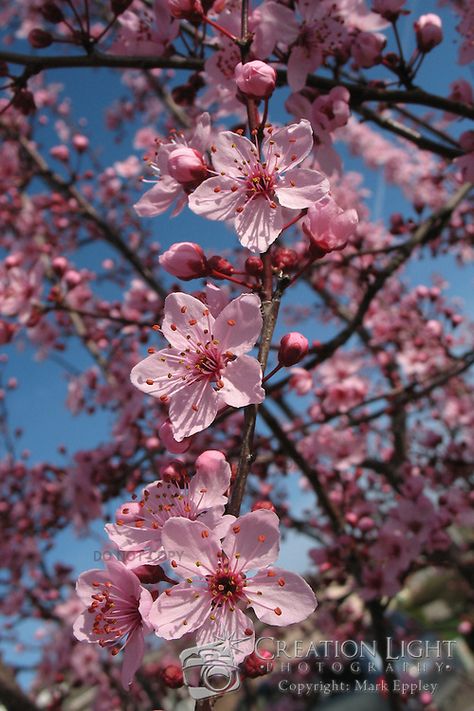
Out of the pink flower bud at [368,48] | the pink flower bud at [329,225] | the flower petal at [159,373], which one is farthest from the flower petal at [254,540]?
the pink flower bud at [368,48]

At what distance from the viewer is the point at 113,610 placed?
1432 mm

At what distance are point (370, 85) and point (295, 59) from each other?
0.36 metres

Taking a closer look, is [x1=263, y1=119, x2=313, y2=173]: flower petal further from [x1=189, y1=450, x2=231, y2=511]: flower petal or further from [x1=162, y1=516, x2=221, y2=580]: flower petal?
[x1=162, y1=516, x2=221, y2=580]: flower petal

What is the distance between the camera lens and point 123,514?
147 centimetres

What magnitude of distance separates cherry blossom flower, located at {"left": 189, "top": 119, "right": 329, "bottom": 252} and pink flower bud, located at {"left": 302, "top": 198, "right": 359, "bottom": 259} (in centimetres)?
6

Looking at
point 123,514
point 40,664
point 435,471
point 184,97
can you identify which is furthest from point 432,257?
point 40,664

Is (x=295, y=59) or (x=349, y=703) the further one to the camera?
(x=349, y=703)

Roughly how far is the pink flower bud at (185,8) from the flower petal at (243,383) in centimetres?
139

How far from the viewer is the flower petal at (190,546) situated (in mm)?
1243

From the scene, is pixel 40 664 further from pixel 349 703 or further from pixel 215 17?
pixel 349 703

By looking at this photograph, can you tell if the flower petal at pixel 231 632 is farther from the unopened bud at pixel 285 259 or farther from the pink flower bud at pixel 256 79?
the pink flower bud at pixel 256 79

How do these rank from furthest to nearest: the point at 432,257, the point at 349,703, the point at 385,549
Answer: the point at 349,703 < the point at 432,257 < the point at 385,549

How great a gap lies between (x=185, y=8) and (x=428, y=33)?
42.7 inches

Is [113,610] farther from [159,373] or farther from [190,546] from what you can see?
[159,373]
